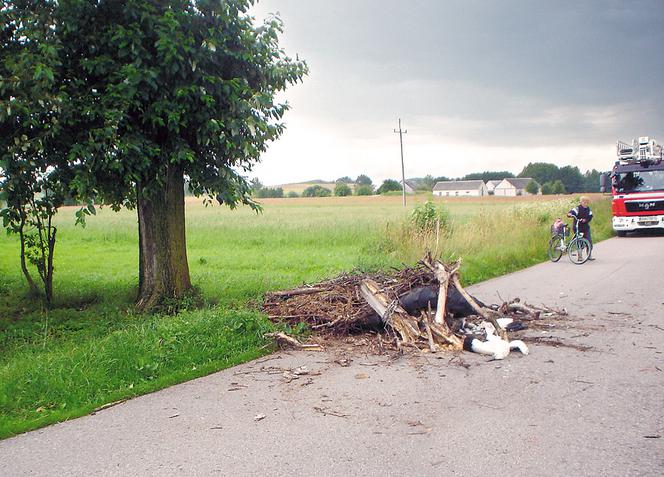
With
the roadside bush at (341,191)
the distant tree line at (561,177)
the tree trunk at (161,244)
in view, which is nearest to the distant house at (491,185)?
the distant tree line at (561,177)

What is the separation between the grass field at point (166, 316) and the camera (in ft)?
19.3

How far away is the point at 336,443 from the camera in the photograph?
4.47 metres

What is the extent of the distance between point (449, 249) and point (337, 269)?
181 inches

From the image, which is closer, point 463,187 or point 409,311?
point 409,311

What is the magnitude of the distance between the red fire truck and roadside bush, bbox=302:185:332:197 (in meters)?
66.6

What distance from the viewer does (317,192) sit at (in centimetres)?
9038

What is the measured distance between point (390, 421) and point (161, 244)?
6.00 m

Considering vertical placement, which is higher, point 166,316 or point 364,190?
point 364,190

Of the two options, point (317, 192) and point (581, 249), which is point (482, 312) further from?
point (317, 192)

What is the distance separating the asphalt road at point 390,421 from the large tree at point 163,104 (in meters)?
3.62

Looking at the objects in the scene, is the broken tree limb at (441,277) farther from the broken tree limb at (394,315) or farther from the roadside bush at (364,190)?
the roadside bush at (364,190)

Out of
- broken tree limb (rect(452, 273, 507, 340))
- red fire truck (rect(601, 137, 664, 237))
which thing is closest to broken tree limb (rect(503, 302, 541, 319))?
broken tree limb (rect(452, 273, 507, 340))

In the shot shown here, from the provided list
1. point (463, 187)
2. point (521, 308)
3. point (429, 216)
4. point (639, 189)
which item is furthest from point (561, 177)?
point (521, 308)

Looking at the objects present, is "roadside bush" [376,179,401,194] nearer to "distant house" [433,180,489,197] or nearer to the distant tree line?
"distant house" [433,180,489,197]
